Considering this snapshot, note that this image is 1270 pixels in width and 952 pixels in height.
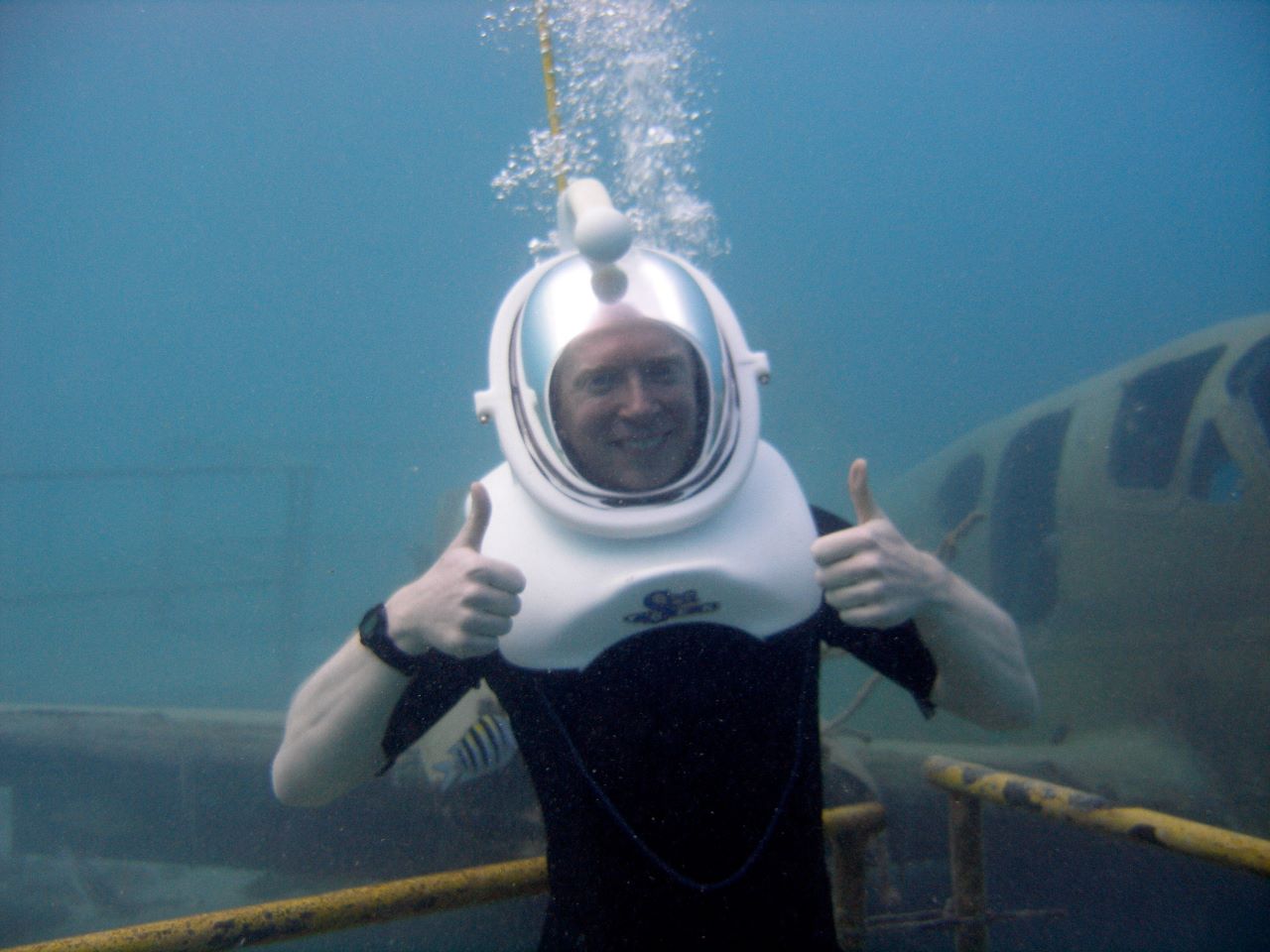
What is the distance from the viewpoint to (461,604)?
4.00 ft

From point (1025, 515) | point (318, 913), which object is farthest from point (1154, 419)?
point (318, 913)

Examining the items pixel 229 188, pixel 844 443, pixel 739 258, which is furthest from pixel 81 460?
pixel 844 443

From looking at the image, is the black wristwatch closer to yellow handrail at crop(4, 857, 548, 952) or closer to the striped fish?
yellow handrail at crop(4, 857, 548, 952)

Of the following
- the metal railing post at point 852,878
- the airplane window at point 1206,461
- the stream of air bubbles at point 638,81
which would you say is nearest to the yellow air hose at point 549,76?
the metal railing post at point 852,878

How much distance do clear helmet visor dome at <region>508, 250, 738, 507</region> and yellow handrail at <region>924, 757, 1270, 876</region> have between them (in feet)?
4.24

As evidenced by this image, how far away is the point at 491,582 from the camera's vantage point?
47.9 inches

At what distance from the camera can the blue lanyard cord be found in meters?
1.35

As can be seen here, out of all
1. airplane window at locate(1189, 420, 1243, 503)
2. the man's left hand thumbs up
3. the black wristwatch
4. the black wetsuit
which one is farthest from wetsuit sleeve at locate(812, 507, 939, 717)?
airplane window at locate(1189, 420, 1243, 503)

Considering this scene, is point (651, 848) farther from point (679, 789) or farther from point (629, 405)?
point (629, 405)

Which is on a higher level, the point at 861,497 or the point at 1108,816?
the point at 861,497

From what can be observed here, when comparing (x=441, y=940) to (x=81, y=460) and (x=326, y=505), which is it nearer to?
(x=326, y=505)

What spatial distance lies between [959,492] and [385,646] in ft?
24.2

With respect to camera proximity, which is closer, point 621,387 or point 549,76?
point 621,387

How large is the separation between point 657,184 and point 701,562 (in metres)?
8.28
